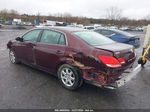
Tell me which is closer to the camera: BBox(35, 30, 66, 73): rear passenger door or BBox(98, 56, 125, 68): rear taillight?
BBox(98, 56, 125, 68): rear taillight

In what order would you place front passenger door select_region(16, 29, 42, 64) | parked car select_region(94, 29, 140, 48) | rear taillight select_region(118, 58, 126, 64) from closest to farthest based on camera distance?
rear taillight select_region(118, 58, 126, 64) → front passenger door select_region(16, 29, 42, 64) → parked car select_region(94, 29, 140, 48)

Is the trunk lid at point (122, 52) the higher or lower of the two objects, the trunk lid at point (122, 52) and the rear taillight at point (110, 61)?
the higher

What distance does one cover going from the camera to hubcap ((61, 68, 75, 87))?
3368 millimetres

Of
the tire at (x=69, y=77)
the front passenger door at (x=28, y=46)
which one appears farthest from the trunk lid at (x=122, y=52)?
the front passenger door at (x=28, y=46)

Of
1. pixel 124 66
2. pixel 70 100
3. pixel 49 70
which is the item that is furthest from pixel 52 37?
pixel 124 66

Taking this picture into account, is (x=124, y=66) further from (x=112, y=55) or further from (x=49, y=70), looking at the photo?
(x=49, y=70)

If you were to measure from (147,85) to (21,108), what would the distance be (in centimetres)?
341

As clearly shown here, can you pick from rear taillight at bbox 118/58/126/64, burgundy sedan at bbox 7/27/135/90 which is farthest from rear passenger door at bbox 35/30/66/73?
rear taillight at bbox 118/58/126/64

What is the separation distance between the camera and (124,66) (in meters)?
3.03

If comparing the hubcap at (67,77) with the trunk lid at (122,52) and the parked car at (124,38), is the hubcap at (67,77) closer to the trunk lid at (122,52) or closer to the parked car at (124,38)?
the trunk lid at (122,52)

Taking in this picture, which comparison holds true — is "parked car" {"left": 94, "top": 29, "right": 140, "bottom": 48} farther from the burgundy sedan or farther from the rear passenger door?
the rear passenger door

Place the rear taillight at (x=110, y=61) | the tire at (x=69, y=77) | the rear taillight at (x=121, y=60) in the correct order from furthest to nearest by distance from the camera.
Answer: the tire at (x=69, y=77) < the rear taillight at (x=121, y=60) < the rear taillight at (x=110, y=61)

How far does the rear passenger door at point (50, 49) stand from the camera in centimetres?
353

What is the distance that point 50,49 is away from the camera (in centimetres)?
372
